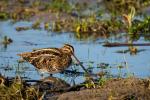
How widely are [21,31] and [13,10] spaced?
2.34 m

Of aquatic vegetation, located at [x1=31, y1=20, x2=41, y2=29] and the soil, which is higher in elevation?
aquatic vegetation, located at [x1=31, y1=20, x2=41, y2=29]

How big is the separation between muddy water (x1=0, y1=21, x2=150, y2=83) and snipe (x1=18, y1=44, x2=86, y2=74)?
15cm

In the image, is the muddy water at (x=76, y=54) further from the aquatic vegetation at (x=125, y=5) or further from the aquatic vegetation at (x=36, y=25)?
the aquatic vegetation at (x=125, y=5)

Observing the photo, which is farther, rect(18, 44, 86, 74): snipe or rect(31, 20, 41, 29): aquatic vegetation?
rect(31, 20, 41, 29): aquatic vegetation

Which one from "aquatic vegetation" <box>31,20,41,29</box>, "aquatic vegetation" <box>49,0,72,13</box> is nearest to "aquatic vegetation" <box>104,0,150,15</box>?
"aquatic vegetation" <box>49,0,72,13</box>

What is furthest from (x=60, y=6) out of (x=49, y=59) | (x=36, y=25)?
(x=49, y=59)

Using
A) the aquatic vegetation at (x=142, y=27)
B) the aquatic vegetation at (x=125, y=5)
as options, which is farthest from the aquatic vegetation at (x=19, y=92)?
the aquatic vegetation at (x=125, y=5)

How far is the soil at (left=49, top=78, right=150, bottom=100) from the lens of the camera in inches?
295

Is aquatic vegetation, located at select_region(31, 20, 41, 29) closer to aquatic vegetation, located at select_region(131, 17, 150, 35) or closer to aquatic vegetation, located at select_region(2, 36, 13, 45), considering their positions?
aquatic vegetation, located at select_region(2, 36, 13, 45)

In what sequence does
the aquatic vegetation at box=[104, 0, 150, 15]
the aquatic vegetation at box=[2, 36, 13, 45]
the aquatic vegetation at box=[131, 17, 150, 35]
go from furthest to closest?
the aquatic vegetation at box=[104, 0, 150, 15]
the aquatic vegetation at box=[131, 17, 150, 35]
the aquatic vegetation at box=[2, 36, 13, 45]

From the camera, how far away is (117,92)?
299 inches

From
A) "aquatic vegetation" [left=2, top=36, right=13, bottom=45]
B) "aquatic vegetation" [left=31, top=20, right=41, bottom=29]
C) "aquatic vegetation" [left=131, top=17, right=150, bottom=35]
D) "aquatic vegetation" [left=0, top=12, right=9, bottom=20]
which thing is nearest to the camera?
"aquatic vegetation" [left=2, top=36, right=13, bottom=45]

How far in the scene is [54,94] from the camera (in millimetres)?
7926

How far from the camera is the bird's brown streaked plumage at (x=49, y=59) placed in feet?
30.8
